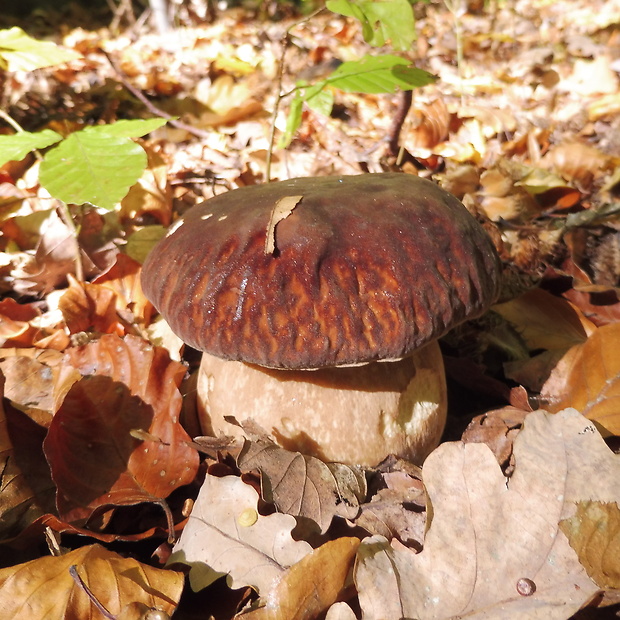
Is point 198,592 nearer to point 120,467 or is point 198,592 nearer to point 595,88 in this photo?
point 120,467

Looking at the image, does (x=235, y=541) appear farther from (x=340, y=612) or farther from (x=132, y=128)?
(x=132, y=128)

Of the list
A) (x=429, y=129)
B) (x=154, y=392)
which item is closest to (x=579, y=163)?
(x=429, y=129)

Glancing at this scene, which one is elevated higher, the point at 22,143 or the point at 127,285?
the point at 22,143

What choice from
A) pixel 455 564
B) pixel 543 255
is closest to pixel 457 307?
pixel 455 564

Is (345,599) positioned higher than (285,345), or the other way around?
(285,345)

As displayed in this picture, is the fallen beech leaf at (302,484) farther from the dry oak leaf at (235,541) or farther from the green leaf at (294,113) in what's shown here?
the green leaf at (294,113)

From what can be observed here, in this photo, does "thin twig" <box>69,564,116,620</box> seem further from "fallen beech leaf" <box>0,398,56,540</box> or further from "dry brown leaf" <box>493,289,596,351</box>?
"dry brown leaf" <box>493,289,596,351</box>
